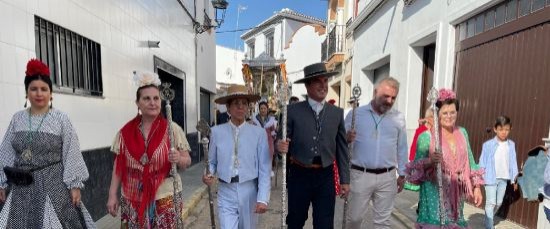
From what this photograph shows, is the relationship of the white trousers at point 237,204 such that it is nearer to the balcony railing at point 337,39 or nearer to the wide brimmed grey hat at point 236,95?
the wide brimmed grey hat at point 236,95

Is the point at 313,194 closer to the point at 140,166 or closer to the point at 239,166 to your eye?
the point at 239,166

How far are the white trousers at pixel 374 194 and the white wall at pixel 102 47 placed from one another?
3.30 m

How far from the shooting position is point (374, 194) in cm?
356

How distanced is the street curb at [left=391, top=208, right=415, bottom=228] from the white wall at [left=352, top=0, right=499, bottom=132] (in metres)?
2.64

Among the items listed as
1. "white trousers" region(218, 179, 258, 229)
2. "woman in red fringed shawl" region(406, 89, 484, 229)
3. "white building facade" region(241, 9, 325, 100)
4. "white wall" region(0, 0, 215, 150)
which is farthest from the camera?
"white building facade" region(241, 9, 325, 100)

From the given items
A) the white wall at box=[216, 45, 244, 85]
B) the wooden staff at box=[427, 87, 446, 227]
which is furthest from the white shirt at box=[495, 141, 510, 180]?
the white wall at box=[216, 45, 244, 85]

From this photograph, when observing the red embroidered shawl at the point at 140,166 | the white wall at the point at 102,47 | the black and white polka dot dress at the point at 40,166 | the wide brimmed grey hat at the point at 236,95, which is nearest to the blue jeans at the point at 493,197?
the wide brimmed grey hat at the point at 236,95

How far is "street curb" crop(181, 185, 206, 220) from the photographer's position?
5.31 m

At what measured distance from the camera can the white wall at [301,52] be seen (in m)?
22.7

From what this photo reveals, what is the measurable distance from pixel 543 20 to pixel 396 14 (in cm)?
468

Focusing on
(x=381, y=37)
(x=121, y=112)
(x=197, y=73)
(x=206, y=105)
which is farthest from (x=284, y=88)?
(x=206, y=105)

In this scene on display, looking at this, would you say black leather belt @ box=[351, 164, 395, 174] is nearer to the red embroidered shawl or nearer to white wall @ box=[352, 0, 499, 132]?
the red embroidered shawl

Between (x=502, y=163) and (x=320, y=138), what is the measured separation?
2930mm

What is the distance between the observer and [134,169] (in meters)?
2.59
